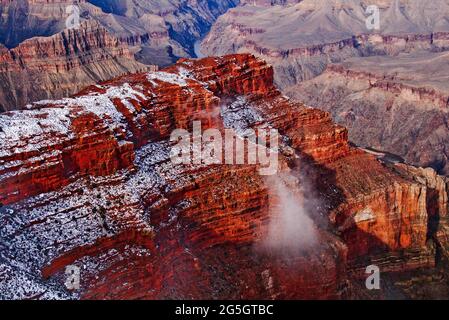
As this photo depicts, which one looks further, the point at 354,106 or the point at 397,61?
the point at 397,61

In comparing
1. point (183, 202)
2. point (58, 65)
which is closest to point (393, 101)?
point (58, 65)

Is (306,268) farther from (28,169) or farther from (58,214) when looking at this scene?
(28,169)

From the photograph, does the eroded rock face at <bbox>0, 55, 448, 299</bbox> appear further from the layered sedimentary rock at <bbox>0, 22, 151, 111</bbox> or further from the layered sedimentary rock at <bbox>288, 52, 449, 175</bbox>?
the layered sedimentary rock at <bbox>0, 22, 151, 111</bbox>

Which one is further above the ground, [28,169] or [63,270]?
[28,169]

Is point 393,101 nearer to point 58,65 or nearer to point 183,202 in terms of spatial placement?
point 58,65

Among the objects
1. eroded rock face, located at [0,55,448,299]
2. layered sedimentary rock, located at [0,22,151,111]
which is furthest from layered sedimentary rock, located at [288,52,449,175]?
eroded rock face, located at [0,55,448,299]

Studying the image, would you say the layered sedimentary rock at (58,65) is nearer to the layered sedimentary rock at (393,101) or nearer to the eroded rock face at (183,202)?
the layered sedimentary rock at (393,101)
